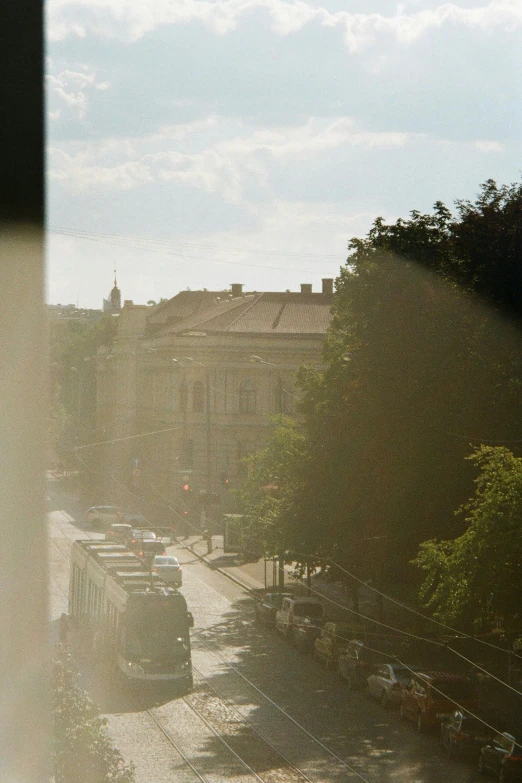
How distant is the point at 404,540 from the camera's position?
37594 mm

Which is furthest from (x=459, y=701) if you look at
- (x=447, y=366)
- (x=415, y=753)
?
(x=447, y=366)

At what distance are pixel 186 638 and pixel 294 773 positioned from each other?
8470 mm

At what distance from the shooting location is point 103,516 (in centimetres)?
7050

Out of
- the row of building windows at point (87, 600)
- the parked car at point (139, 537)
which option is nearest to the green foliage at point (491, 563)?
the row of building windows at point (87, 600)

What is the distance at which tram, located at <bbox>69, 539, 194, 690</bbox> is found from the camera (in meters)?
32.9

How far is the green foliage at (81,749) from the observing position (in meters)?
18.2

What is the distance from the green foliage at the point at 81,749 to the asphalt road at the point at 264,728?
5.27m

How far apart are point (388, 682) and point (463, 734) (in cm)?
548

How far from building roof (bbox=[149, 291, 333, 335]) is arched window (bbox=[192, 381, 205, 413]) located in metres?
3.75

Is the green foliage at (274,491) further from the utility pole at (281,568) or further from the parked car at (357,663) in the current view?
the parked car at (357,663)

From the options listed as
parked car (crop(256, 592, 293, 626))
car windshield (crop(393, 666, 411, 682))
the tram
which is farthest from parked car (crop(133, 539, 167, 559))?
car windshield (crop(393, 666, 411, 682))

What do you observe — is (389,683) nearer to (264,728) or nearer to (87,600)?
(264,728)

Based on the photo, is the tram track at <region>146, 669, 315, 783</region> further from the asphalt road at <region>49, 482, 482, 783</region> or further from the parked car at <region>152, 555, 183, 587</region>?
the parked car at <region>152, 555, 183, 587</region>

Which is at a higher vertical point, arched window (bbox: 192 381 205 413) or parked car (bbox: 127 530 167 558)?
arched window (bbox: 192 381 205 413)
